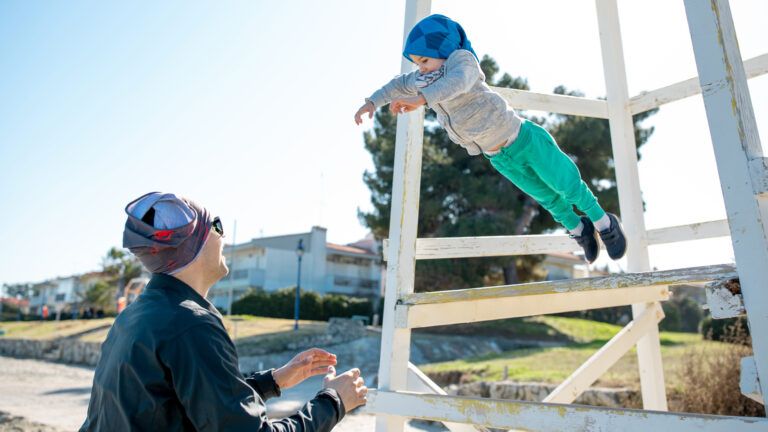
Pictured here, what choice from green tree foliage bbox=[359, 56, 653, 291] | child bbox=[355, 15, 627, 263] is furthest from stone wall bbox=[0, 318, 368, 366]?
child bbox=[355, 15, 627, 263]

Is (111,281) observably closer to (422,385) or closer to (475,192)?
(475,192)

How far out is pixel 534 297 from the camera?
2.31 metres

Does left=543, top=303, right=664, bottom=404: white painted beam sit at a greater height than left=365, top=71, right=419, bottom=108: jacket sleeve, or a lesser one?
lesser

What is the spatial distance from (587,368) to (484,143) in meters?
1.26

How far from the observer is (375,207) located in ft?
75.5

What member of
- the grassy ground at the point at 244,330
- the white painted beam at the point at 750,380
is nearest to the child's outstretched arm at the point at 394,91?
the white painted beam at the point at 750,380

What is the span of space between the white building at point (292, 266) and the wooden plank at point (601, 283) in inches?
1595

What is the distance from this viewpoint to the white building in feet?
141

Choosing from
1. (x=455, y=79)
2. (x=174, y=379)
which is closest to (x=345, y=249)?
(x=455, y=79)

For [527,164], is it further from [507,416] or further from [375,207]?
[375,207]

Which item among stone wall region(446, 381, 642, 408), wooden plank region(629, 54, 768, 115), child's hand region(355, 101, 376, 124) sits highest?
wooden plank region(629, 54, 768, 115)

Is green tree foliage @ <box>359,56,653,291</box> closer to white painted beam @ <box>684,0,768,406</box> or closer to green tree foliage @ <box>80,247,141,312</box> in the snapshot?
white painted beam @ <box>684,0,768,406</box>

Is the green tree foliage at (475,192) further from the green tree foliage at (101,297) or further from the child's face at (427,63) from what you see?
the green tree foliage at (101,297)

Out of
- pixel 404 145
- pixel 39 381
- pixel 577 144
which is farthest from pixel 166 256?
pixel 577 144
